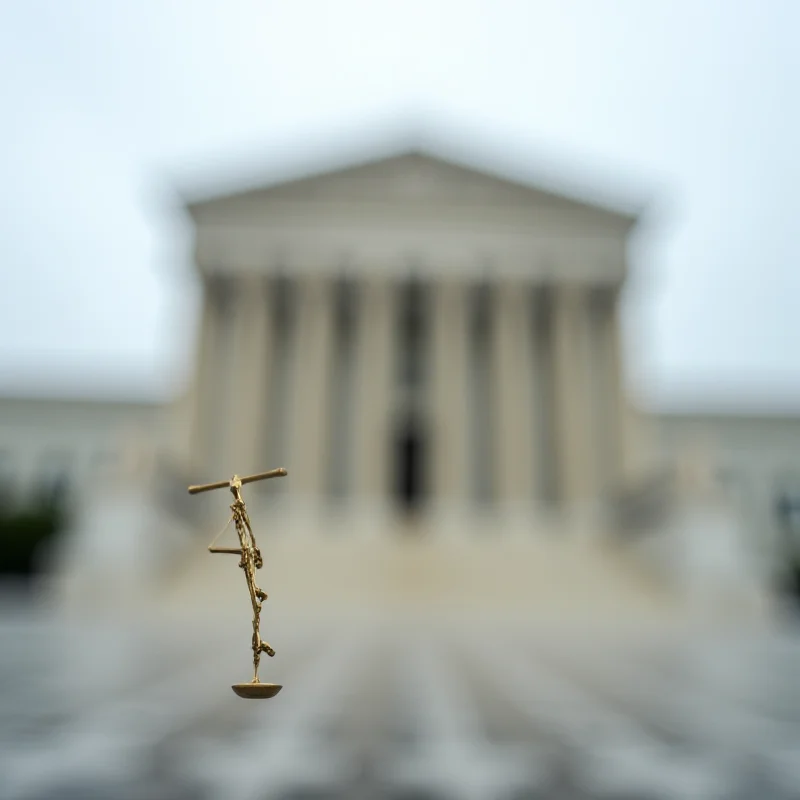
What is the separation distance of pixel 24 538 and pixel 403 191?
24.6 metres

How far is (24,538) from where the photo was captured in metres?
40.2

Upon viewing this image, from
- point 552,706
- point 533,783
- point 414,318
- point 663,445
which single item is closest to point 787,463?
point 663,445

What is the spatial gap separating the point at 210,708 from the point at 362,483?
96.3ft

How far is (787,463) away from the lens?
5425 cm

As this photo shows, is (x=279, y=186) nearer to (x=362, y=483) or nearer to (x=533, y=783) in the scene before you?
(x=362, y=483)

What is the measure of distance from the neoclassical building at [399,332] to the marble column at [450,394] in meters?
0.08

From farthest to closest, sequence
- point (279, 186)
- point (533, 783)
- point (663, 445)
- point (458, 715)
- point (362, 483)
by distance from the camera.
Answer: point (663, 445) < point (279, 186) < point (362, 483) < point (458, 715) < point (533, 783)

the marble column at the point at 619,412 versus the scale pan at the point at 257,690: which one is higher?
the marble column at the point at 619,412

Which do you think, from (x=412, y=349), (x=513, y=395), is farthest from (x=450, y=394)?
(x=412, y=349)

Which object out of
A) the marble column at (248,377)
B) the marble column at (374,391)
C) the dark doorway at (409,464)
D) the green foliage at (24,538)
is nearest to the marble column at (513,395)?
the dark doorway at (409,464)

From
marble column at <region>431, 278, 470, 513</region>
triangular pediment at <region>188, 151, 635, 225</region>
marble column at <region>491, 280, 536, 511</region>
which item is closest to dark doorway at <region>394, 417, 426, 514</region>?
marble column at <region>431, 278, 470, 513</region>

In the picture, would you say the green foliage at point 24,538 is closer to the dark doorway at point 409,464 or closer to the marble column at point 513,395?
the dark doorway at point 409,464

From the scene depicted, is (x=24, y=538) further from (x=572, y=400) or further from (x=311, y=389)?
(x=572, y=400)

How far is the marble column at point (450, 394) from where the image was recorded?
37781 millimetres
